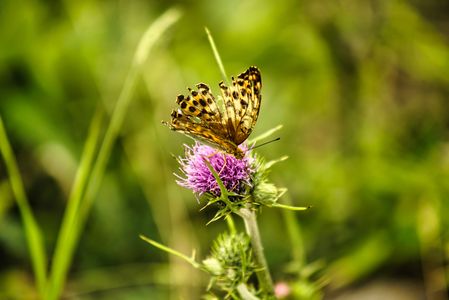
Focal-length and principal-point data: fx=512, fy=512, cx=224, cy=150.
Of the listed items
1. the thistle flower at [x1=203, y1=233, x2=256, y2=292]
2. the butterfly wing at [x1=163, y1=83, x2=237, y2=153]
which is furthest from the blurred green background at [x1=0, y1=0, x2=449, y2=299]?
the butterfly wing at [x1=163, y1=83, x2=237, y2=153]

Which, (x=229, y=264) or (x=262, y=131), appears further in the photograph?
(x=262, y=131)

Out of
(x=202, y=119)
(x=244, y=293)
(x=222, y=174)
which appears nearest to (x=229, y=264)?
(x=244, y=293)

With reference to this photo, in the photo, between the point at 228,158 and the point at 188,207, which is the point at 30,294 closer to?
the point at 188,207

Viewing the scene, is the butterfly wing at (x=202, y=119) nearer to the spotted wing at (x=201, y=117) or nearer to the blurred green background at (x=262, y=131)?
the spotted wing at (x=201, y=117)

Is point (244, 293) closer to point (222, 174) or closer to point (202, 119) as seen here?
point (222, 174)

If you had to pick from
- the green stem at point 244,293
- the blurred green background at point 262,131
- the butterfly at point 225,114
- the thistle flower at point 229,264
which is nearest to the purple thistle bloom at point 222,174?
the butterfly at point 225,114

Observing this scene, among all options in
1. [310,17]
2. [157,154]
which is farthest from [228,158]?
[310,17]
